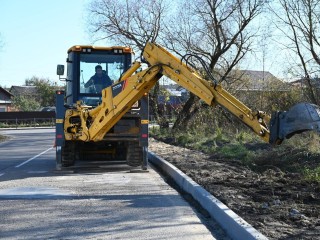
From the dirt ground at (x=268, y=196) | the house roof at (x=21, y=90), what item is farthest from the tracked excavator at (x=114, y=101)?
the house roof at (x=21, y=90)

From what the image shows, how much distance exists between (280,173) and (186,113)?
18.8 metres

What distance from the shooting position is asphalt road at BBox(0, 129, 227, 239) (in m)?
6.93

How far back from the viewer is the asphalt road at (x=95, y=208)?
693 centimetres

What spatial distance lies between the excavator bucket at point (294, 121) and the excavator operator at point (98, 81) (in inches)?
272

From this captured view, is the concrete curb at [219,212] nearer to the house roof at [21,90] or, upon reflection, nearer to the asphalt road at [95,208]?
the asphalt road at [95,208]

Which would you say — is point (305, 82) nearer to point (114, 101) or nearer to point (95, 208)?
point (114, 101)

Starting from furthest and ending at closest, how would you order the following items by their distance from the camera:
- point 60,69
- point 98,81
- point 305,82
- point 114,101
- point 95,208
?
1. point 305,82
2. point 98,81
3. point 60,69
4. point 114,101
5. point 95,208

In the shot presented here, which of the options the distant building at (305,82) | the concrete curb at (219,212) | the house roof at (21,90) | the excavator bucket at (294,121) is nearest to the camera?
the concrete curb at (219,212)

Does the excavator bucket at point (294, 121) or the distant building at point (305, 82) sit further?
the distant building at point (305, 82)

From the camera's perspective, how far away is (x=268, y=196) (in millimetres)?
8625

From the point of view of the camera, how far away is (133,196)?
9828 mm

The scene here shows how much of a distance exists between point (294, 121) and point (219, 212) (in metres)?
2.05

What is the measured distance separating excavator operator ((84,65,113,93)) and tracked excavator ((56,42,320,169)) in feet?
0.10

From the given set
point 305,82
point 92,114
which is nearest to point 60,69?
point 92,114
